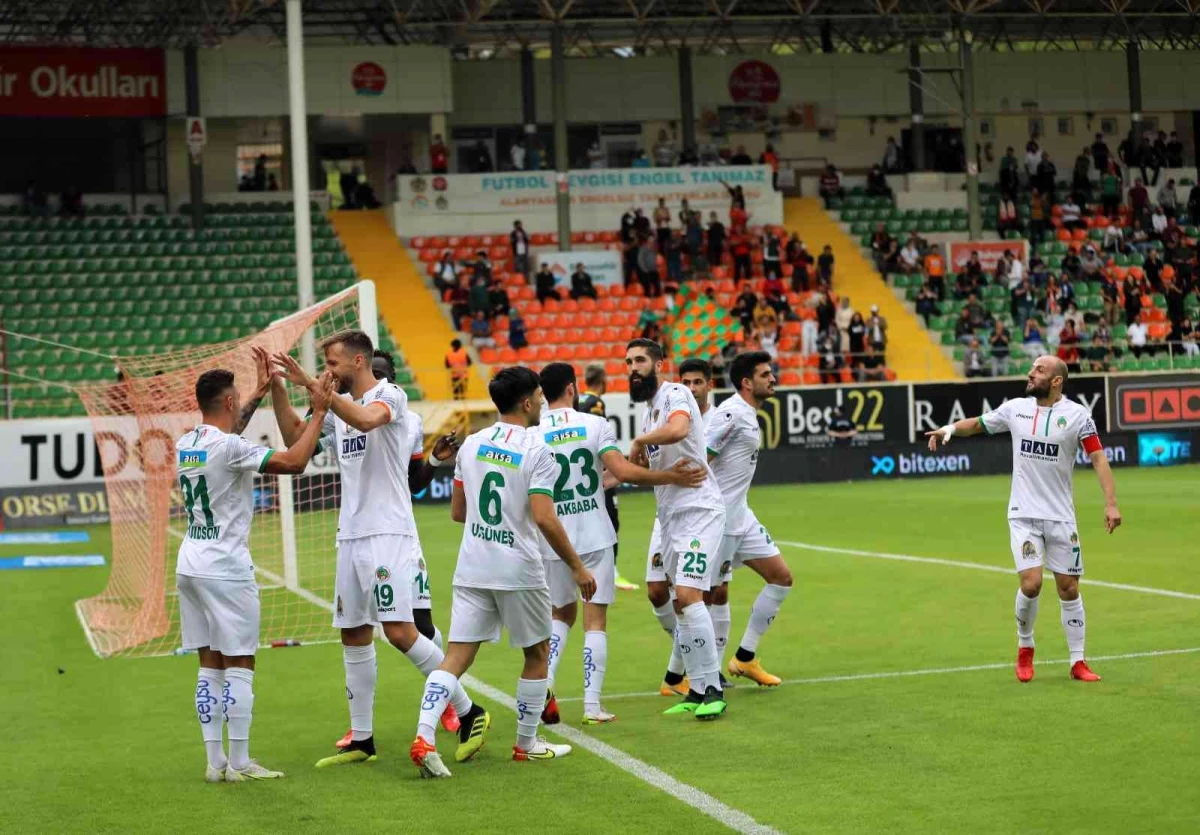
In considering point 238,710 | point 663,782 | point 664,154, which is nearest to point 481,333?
point 664,154

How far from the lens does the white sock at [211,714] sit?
8.77 metres

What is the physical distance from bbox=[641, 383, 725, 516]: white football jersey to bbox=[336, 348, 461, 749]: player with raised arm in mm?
1301

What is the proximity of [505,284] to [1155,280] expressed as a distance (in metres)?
15.7

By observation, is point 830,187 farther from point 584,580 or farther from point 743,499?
point 584,580

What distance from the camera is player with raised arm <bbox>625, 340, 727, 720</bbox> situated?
995 centimetres

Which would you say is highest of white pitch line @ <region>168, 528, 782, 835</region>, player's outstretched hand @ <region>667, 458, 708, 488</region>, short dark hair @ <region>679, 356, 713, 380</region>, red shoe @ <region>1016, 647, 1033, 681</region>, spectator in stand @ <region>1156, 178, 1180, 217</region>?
spectator in stand @ <region>1156, 178, 1180, 217</region>

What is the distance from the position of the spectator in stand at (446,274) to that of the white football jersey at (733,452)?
91.8 ft

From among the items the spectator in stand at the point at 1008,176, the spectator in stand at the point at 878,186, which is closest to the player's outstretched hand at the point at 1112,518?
the spectator in stand at the point at 1008,176

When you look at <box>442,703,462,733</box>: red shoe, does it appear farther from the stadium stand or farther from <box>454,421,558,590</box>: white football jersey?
the stadium stand

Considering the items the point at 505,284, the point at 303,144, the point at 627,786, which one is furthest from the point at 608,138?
the point at 627,786

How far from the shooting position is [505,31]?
42.1m

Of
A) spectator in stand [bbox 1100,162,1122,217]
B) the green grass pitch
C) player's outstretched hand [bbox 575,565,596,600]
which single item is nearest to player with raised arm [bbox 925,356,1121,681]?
the green grass pitch

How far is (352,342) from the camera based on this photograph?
9047mm

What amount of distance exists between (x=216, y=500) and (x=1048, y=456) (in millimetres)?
5516
